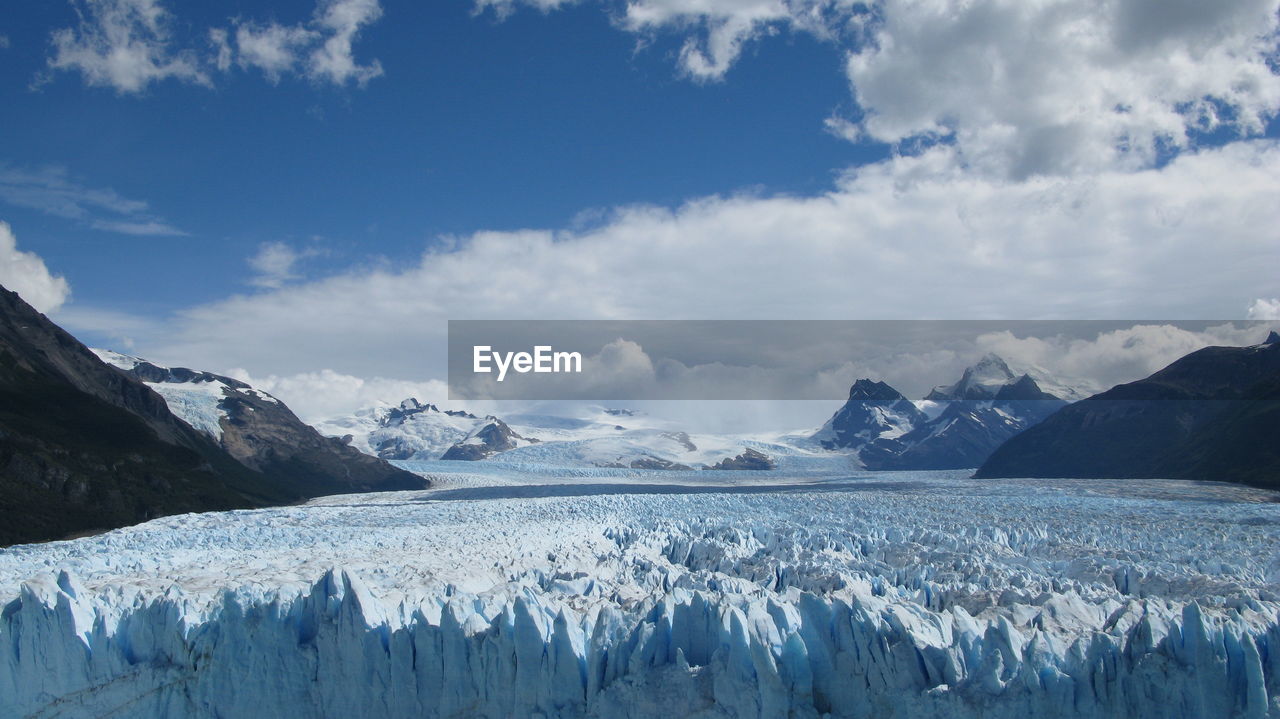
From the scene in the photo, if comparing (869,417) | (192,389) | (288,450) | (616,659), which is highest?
(192,389)

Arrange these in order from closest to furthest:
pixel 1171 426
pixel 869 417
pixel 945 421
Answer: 1. pixel 1171 426
2. pixel 945 421
3. pixel 869 417

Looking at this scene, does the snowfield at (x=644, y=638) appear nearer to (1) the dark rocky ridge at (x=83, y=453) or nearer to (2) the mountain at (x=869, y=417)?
(1) the dark rocky ridge at (x=83, y=453)

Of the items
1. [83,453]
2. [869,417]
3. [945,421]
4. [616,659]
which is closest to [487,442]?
[869,417]

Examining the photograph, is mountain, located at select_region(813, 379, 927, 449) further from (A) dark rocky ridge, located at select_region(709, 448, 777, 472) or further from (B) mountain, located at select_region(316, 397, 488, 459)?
(B) mountain, located at select_region(316, 397, 488, 459)

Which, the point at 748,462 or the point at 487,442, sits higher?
the point at 487,442

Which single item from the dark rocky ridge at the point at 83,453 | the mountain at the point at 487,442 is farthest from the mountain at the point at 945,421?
the dark rocky ridge at the point at 83,453

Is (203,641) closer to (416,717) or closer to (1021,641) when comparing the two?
(416,717)

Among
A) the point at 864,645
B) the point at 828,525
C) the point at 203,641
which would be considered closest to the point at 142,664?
the point at 203,641

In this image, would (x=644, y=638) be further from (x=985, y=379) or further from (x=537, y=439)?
(x=985, y=379)
